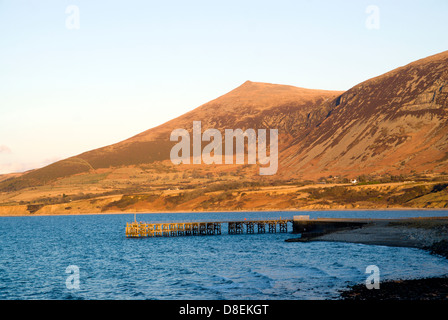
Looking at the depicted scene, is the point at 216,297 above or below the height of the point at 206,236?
above

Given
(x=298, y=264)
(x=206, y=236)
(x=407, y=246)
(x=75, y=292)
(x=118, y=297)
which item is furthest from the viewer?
Result: (x=206, y=236)

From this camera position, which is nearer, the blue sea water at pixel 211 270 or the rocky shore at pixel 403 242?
the rocky shore at pixel 403 242

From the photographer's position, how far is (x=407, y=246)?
6731 cm

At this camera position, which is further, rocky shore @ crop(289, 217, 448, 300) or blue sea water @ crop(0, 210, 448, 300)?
blue sea water @ crop(0, 210, 448, 300)

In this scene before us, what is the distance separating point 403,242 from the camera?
2788 inches

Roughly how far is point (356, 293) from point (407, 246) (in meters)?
32.8

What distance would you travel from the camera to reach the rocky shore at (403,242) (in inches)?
1409

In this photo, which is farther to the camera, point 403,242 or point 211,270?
point 403,242

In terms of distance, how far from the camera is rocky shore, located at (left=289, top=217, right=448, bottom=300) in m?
35.8

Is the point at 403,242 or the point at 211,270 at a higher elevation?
the point at 403,242

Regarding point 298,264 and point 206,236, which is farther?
point 206,236
